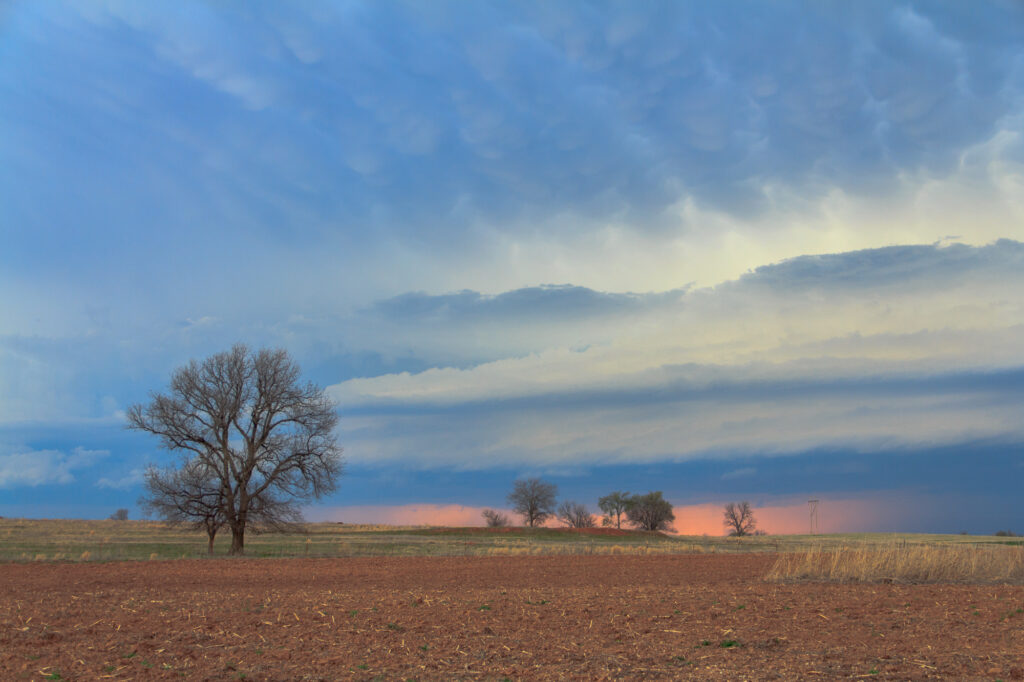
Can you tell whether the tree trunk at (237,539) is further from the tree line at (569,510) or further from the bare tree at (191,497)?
the tree line at (569,510)

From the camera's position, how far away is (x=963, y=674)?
9.53m

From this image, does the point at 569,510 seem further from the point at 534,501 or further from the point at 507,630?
the point at 507,630

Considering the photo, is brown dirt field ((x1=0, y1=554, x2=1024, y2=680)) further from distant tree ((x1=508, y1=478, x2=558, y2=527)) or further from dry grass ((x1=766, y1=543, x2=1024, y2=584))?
distant tree ((x1=508, y1=478, x2=558, y2=527))

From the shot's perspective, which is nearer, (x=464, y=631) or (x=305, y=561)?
(x=464, y=631)

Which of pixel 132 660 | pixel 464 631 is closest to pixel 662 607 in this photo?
pixel 464 631

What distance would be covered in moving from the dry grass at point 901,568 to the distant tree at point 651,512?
287 feet

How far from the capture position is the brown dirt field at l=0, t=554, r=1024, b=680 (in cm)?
985

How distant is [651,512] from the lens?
363 feet

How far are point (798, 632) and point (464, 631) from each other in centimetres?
560

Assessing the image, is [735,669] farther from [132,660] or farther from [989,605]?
[989,605]

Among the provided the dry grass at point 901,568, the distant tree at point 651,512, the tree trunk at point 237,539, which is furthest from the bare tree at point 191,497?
the distant tree at point 651,512

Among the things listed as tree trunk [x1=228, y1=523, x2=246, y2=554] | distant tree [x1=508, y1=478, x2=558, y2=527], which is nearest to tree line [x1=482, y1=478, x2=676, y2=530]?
distant tree [x1=508, y1=478, x2=558, y2=527]

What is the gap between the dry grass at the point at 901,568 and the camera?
22.5 metres

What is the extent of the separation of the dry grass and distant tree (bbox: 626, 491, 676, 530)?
287 ft
